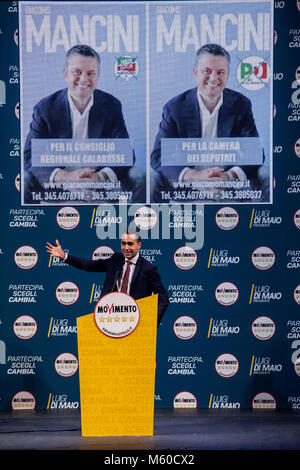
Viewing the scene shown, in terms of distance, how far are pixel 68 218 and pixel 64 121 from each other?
0.98 m

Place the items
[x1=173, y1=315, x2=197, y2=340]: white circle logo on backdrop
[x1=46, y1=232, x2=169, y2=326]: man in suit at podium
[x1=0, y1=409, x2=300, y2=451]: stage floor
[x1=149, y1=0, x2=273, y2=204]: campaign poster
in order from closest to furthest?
1. [x1=0, y1=409, x2=300, y2=451]: stage floor
2. [x1=46, y1=232, x2=169, y2=326]: man in suit at podium
3. [x1=149, y1=0, x2=273, y2=204]: campaign poster
4. [x1=173, y1=315, x2=197, y2=340]: white circle logo on backdrop

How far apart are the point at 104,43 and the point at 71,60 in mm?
374

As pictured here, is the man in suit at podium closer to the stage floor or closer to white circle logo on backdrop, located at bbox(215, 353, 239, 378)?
the stage floor

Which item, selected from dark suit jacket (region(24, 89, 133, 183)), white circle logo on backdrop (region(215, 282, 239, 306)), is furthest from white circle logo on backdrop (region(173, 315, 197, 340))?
dark suit jacket (region(24, 89, 133, 183))

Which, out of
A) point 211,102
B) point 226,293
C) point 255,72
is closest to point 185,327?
point 226,293

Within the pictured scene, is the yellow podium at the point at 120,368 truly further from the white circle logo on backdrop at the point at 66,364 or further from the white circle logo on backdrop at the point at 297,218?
the white circle logo on backdrop at the point at 297,218

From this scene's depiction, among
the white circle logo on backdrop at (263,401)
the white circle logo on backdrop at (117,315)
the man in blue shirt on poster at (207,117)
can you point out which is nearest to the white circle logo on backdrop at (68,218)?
the man in blue shirt on poster at (207,117)

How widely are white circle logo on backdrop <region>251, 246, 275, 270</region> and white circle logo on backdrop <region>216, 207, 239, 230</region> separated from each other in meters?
0.36

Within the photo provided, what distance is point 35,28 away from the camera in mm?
7367

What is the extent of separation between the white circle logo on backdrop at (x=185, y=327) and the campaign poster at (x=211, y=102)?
1193mm

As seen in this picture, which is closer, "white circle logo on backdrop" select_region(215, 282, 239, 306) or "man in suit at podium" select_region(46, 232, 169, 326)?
"man in suit at podium" select_region(46, 232, 169, 326)

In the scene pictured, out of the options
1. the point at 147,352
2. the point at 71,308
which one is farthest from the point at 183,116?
the point at 147,352

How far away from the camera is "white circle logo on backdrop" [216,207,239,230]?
24.3 ft

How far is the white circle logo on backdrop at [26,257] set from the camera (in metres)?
7.49
